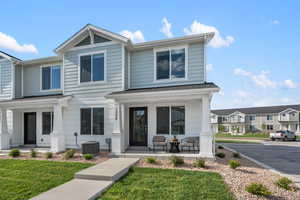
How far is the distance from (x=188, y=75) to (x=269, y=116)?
142 ft

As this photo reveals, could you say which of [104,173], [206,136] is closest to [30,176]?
[104,173]

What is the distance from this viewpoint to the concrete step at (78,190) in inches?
162

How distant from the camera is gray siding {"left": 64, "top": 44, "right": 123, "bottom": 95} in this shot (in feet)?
31.5

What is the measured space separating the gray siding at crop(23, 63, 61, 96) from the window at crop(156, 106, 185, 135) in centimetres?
841

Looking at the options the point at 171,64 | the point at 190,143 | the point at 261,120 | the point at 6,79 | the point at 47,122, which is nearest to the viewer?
the point at 190,143

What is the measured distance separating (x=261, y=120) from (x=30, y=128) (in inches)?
1908

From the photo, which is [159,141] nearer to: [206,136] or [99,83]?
[206,136]

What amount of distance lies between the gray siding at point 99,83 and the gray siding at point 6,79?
471cm

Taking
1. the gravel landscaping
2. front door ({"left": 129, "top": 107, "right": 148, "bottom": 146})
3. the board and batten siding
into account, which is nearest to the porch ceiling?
front door ({"left": 129, "top": 107, "right": 148, "bottom": 146})

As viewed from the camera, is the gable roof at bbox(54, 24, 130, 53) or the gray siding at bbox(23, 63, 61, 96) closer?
the gable roof at bbox(54, 24, 130, 53)

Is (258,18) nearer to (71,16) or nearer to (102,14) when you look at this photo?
(102,14)

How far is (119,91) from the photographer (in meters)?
9.31

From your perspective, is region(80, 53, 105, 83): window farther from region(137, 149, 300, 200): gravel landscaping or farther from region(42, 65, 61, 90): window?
region(137, 149, 300, 200): gravel landscaping

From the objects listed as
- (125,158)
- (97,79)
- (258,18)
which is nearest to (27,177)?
(125,158)
